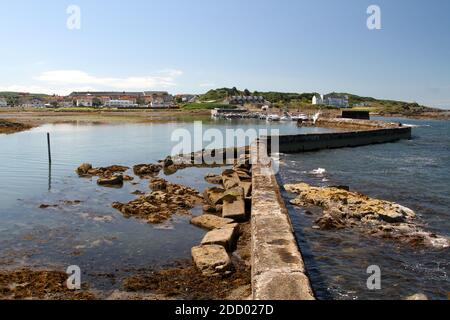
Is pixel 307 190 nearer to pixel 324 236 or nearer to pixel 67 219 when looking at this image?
pixel 324 236

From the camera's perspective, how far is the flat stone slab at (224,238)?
396 inches

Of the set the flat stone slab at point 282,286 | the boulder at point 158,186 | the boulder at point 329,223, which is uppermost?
the flat stone slab at point 282,286

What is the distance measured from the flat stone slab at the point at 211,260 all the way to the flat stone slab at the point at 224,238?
1.40 feet

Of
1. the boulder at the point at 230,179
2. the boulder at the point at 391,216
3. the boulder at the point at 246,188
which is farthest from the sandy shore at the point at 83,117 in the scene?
the boulder at the point at 391,216

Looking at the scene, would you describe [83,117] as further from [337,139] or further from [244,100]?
[244,100]

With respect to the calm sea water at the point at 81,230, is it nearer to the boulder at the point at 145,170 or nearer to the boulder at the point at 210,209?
the boulder at the point at 210,209

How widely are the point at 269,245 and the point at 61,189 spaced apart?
13.2 m

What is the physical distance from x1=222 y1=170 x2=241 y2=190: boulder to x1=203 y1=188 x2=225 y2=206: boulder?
108 cm

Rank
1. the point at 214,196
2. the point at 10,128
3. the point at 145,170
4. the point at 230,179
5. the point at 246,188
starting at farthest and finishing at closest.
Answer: the point at 10,128, the point at 145,170, the point at 230,179, the point at 246,188, the point at 214,196

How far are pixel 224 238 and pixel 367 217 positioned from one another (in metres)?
5.75

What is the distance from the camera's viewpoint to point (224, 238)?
10219 millimetres

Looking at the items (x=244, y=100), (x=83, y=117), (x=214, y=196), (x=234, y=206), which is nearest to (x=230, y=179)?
(x=214, y=196)

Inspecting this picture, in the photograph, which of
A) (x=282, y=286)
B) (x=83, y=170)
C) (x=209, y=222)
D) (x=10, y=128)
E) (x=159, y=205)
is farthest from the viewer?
(x=10, y=128)

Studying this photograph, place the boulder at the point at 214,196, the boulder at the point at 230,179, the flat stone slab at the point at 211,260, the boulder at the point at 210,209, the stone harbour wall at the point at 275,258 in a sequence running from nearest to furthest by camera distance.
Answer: the stone harbour wall at the point at 275,258 → the flat stone slab at the point at 211,260 → the boulder at the point at 210,209 → the boulder at the point at 214,196 → the boulder at the point at 230,179
